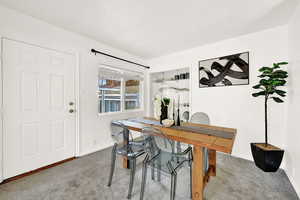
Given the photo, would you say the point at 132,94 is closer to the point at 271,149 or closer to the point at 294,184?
the point at 271,149

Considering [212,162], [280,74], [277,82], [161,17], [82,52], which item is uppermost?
[161,17]

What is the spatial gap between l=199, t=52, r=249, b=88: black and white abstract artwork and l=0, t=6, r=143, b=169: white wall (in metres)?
2.07

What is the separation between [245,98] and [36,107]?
3.73 m

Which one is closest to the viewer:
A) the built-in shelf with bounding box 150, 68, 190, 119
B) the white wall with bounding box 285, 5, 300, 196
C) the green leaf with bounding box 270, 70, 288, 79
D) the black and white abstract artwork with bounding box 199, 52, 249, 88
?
the white wall with bounding box 285, 5, 300, 196

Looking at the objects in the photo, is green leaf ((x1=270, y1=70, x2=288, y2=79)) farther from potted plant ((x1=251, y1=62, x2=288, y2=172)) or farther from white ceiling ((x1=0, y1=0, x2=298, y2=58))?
white ceiling ((x1=0, y1=0, x2=298, y2=58))

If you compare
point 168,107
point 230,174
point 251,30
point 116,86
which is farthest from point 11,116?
point 251,30

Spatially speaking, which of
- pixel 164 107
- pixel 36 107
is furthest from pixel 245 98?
pixel 36 107

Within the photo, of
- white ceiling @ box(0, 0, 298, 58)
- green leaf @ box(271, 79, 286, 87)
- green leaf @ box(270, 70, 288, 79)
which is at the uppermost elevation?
white ceiling @ box(0, 0, 298, 58)

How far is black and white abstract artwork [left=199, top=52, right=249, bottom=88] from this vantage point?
2412mm

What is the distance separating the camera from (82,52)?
2.53 m

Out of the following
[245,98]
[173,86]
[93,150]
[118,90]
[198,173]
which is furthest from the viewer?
[173,86]

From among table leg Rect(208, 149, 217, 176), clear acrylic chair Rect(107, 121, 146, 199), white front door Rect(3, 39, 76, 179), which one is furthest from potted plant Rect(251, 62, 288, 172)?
white front door Rect(3, 39, 76, 179)

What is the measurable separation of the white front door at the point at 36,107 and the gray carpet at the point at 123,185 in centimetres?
29

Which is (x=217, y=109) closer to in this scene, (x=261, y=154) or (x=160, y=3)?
(x=261, y=154)
